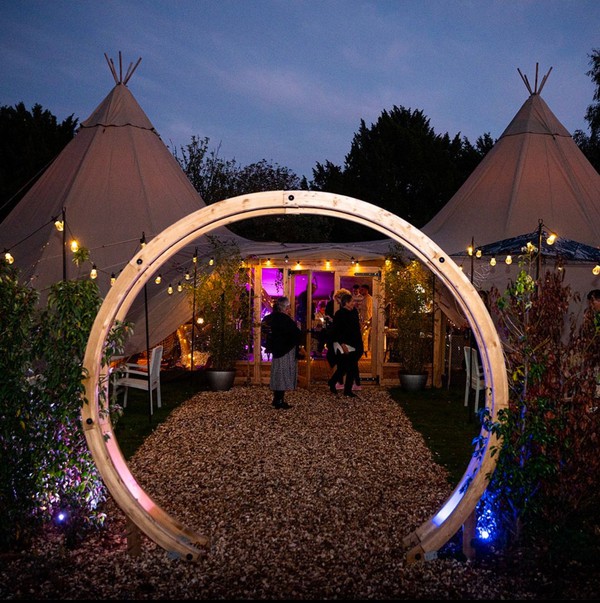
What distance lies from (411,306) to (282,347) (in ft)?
9.38

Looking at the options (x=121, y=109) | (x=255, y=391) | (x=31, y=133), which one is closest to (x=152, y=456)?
(x=255, y=391)

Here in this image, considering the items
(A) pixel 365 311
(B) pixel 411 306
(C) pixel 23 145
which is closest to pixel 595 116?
(A) pixel 365 311

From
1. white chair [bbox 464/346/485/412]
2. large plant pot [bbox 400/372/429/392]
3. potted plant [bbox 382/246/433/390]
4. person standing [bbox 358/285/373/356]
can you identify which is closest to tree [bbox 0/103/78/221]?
person standing [bbox 358/285/373/356]

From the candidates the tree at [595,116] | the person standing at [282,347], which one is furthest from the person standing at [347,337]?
the tree at [595,116]

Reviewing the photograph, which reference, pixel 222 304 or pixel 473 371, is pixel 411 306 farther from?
pixel 222 304

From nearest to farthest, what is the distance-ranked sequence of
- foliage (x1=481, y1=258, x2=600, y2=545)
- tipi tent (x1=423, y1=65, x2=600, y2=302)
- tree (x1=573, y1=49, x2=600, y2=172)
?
foliage (x1=481, y1=258, x2=600, y2=545) → tipi tent (x1=423, y1=65, x2=600, y2=302) → tree (x1=573, y1=49, x2=600, y2=172)

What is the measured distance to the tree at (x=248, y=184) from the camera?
22250 millimetres

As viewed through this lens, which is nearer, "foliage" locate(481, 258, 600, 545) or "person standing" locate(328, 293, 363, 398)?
"foliage" locate(481, 258, 600, 545)

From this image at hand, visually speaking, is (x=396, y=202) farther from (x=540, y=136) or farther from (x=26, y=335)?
(x=26, y=335)

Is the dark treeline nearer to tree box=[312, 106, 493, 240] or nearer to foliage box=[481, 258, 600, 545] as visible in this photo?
tree box=[312, 106, 493, 240]

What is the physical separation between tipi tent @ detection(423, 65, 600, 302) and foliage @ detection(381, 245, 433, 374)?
0.96 metres

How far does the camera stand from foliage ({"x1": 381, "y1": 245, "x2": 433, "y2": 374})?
34.0 ft

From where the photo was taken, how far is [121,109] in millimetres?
12062

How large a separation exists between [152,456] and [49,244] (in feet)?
17.9
